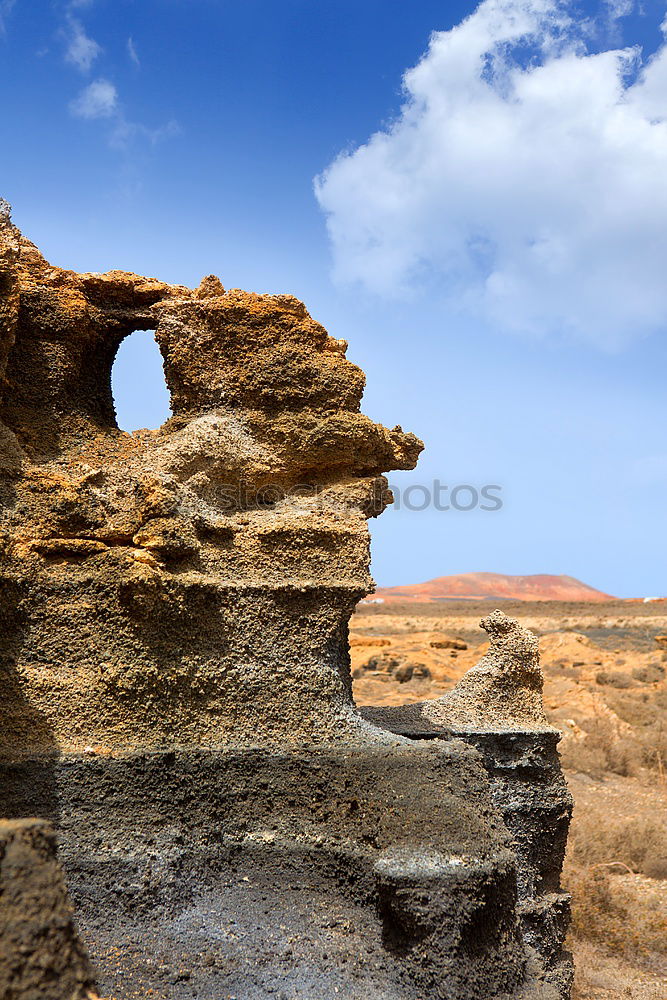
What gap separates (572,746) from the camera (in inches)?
472

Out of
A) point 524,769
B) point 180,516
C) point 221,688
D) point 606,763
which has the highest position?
point 180,516

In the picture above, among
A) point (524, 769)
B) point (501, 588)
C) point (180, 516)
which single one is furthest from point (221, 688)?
point (501, 588)

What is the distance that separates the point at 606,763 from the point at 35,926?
10.8 metres

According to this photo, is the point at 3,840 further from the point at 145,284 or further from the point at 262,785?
the point at 145,284

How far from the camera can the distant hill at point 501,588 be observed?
72.0 m

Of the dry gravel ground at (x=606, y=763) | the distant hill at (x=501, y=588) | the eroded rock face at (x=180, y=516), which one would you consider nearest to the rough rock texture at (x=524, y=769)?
the eroded rock face at (x=180, y=516)

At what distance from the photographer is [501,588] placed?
7706cm

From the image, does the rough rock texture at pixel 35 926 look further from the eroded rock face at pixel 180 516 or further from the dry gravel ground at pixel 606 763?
the dry gravel ground at pixel 606 763

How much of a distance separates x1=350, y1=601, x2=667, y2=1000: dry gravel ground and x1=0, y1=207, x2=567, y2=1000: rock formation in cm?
196

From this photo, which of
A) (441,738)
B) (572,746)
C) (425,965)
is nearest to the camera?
(425,965)

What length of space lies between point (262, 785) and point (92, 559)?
1.36m

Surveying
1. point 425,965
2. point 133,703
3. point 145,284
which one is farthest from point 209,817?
point 145,284

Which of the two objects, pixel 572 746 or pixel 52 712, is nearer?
pixel 52 712

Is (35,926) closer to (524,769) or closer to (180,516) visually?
(180,516)
